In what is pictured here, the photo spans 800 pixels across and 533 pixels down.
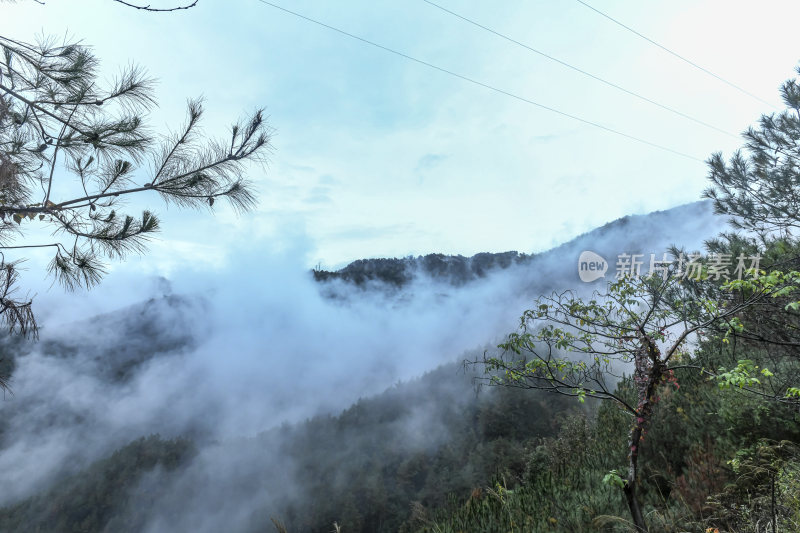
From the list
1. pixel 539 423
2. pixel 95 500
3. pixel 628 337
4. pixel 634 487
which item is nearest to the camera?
pixel 634 487

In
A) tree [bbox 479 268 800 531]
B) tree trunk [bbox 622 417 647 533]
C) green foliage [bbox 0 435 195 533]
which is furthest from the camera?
green foliage [bbox 0 435 195 533]

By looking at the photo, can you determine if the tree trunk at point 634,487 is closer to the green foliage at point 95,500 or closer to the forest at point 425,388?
the forest at point 425,388

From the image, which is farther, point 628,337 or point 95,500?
point 95,500

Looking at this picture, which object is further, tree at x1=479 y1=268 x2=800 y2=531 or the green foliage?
the green foliage

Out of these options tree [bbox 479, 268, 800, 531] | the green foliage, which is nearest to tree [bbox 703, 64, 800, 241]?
tree [bbox 479, 268, 800, 531]

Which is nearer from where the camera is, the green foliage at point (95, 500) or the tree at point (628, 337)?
the tree at point (628, 337)

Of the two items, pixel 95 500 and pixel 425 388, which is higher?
pixel 425 388

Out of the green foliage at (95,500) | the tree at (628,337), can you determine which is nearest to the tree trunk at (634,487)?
the tree at (628,337)

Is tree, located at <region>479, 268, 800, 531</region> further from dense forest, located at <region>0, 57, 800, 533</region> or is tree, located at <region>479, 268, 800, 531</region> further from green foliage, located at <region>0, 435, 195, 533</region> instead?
green foliage, located at <region>0, 435, 195, 533</region>

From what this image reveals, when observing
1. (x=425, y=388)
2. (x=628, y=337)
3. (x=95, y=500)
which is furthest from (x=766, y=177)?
(x=95, y=500)

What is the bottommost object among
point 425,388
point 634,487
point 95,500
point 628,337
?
point 95,500

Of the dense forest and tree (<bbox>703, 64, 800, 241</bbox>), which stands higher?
tree (<bbox>703, 64, 800, 241</bbox>)

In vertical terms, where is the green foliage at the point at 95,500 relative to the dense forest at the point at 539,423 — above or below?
below

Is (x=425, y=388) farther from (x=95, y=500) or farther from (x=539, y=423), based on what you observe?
(x=95, y=500)
